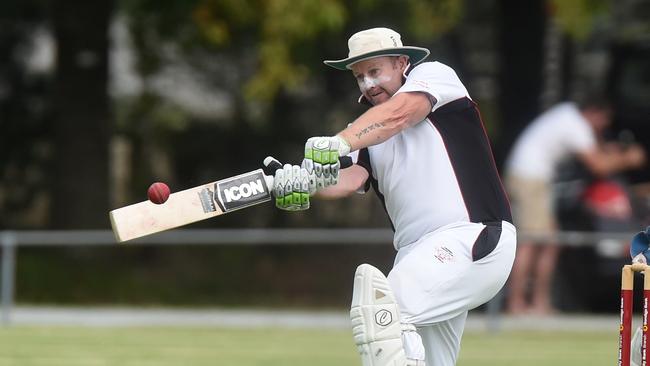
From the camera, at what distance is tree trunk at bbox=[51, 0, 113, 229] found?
1991 cm

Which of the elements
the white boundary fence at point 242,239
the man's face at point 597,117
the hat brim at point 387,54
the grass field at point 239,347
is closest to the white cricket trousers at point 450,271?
the hat brim at point 387,54

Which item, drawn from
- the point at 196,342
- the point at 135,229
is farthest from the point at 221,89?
the point at 135,229

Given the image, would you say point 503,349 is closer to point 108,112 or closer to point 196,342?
point 196,342

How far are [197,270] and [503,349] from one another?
233 inches

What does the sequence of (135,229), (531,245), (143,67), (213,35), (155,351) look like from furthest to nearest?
(143,67), (213,35), (531,245), (155,351), (135,229)

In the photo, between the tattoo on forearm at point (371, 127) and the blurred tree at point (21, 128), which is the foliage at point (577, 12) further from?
the tattoo on forearm at point (371, 127)

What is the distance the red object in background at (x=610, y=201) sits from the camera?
52.0ft

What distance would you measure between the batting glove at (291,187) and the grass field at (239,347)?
15.0 ft

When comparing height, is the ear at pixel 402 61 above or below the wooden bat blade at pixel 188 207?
above

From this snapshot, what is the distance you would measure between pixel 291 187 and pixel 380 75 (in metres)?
0.75

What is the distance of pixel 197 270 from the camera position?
59.6ft

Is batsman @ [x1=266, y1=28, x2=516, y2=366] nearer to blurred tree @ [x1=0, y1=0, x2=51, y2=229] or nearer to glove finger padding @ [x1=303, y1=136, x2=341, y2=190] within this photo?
glove finger padding @ [x1=303, y1=136, x2=341, y2=190]

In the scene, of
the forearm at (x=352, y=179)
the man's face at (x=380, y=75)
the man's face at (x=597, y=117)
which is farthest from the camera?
the man's face at (x=597, y=117)

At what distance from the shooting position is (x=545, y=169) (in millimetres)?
15672
